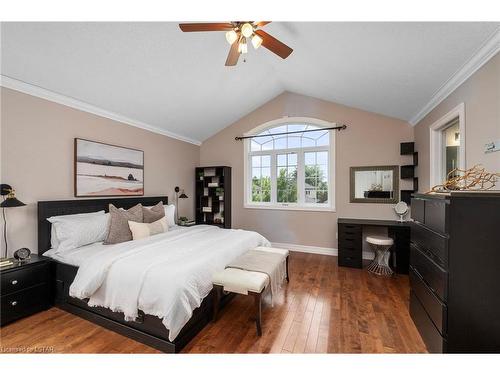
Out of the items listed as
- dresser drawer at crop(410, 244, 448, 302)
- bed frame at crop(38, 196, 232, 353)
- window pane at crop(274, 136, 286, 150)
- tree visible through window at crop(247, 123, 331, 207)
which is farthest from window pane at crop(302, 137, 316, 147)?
bed frame at crop(38, 196, 232, 353)

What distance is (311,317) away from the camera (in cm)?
217

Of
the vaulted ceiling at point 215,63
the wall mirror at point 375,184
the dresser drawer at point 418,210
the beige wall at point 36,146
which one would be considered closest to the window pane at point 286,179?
the wall mirror at point 375,184

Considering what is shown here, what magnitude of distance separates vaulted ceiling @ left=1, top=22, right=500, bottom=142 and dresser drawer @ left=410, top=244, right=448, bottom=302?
1768mm

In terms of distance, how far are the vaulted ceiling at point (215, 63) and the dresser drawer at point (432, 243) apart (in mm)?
1552

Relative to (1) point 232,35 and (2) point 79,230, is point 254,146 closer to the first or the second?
(1) point 232,35

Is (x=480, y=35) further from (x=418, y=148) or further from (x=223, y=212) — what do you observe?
(x=223, y=212)

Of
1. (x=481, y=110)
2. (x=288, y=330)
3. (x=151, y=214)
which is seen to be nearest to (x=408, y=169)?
(x=481, y=110)

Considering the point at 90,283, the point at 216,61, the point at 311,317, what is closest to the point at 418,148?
the point at 311,317

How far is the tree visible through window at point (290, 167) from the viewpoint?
4.40m

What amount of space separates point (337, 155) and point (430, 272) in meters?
2.86

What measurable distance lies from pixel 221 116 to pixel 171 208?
216 centimetres

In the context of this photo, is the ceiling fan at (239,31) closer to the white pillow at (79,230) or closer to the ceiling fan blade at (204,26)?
the ceiling fan blade at (204,26)

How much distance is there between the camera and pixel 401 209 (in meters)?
3.70

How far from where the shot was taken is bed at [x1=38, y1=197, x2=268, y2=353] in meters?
Answer: 1.68
